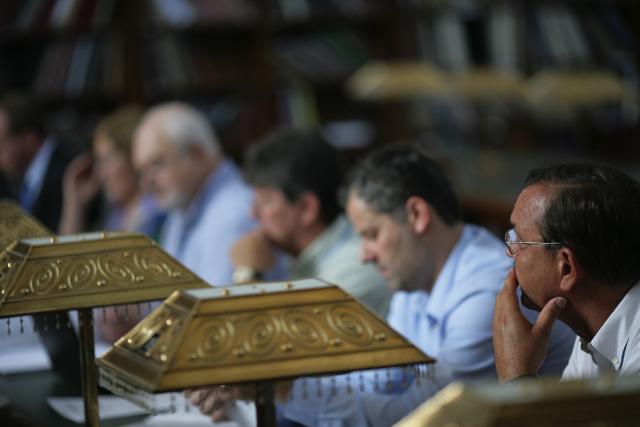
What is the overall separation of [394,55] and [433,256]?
18.2 ft

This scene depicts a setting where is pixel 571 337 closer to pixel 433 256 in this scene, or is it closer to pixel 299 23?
pixel 433 256

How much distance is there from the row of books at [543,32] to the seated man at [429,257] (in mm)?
5534

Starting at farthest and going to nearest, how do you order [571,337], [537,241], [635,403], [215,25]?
[215,25], [571,337], [537,241], [635,403]

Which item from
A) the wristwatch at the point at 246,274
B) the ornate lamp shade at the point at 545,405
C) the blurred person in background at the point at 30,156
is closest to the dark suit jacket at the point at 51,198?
the blurred person in background at the point at 30,156

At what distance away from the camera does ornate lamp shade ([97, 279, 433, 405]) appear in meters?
1.53

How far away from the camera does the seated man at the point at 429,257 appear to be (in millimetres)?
2553

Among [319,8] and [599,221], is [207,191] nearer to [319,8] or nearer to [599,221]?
[599,221]

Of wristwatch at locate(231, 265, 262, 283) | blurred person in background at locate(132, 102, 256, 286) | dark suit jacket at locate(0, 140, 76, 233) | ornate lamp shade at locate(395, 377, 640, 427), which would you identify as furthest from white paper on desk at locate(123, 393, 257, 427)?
dark suit jacket at locate(0, 140, 76, 233)

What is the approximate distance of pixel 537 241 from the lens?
1.91 m

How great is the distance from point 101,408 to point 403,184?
2.75 feet

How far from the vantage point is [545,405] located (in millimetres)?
1135

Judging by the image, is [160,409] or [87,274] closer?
[87,274]

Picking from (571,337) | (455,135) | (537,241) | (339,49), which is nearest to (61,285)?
(537,241)

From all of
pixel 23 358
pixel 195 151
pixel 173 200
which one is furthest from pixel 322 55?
pixel 23 358
